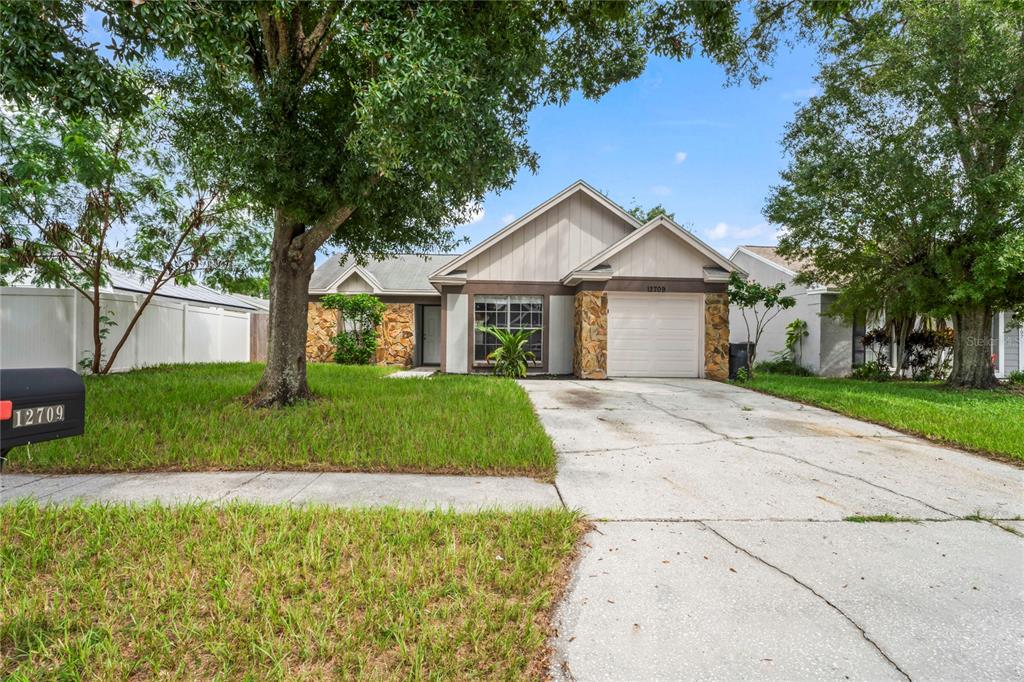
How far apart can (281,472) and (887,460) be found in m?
6.02

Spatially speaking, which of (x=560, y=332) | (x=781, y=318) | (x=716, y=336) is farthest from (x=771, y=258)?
(x=560, y=332)

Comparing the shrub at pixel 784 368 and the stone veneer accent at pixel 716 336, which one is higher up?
the stone veneer accent at pixel 716 336

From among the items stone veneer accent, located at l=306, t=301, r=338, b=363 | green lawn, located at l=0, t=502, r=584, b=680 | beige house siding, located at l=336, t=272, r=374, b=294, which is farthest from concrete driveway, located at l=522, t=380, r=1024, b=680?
stone veneer accent, located at l=306, t=301, r=338, b=363

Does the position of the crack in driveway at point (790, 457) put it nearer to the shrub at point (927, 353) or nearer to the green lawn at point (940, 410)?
the green lawn at point (940, 410)

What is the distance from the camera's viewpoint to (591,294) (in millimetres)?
12086

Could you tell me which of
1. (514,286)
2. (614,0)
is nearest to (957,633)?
(614,0)

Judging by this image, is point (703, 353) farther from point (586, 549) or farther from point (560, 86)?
point (586, 549)

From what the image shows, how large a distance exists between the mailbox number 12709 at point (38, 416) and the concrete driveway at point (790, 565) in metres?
1.93

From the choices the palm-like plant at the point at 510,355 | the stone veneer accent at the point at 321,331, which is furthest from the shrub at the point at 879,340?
the stone veneer accent at the point at 321,331

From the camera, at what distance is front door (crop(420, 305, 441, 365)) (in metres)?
17.0

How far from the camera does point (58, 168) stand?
28.3 ft

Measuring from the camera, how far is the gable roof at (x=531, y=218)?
1277 cm

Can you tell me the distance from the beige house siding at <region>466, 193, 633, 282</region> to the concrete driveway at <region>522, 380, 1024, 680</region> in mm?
8326

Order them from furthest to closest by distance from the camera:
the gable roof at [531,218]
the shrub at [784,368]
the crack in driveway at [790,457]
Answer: the shrub at [784,368] → the gable roof at [531,218] → the crack in driveway at [790,457]
